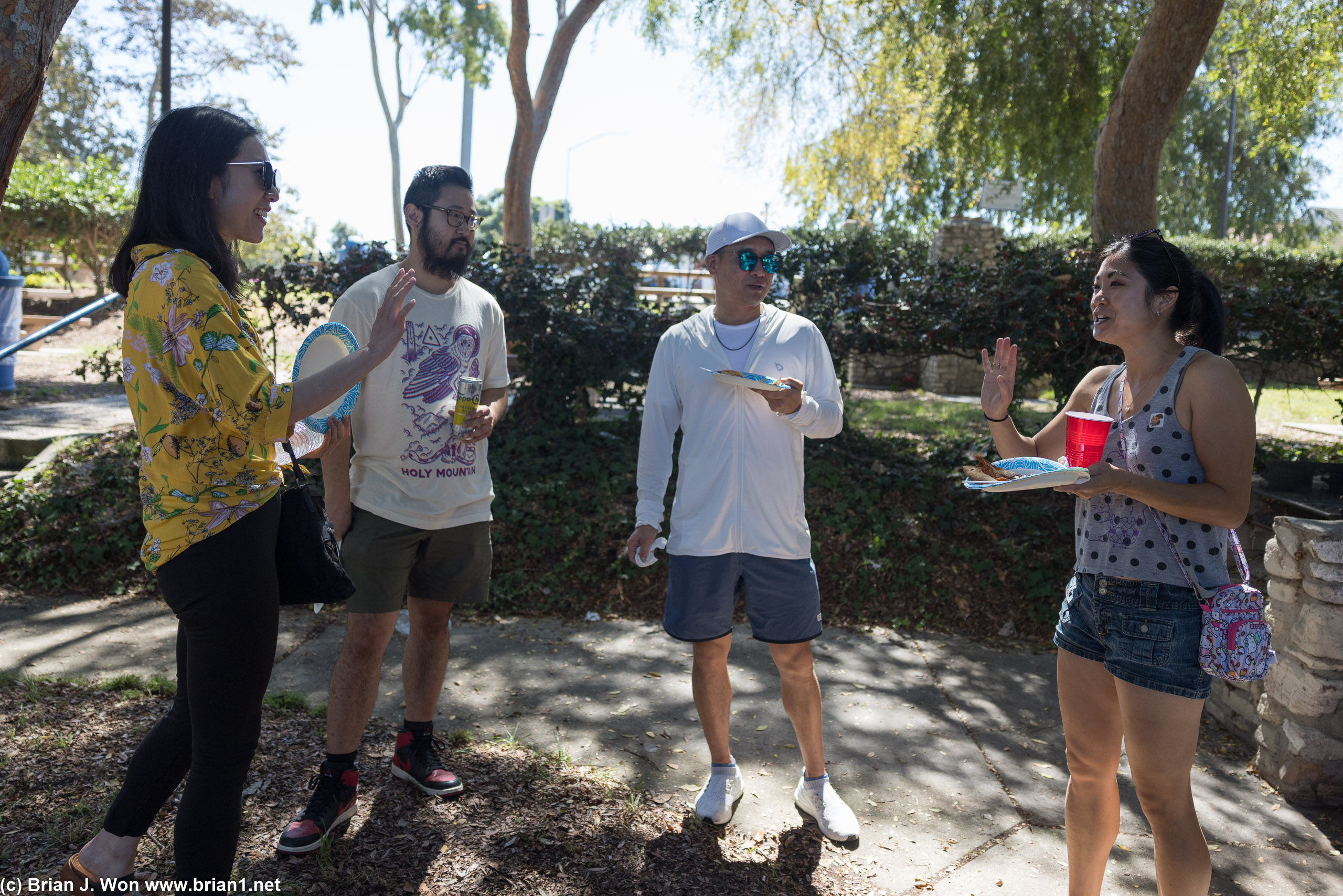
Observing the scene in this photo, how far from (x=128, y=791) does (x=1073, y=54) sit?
10.3 m

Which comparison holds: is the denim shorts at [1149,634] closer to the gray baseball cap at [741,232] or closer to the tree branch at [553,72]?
the gray baseball cap at [741,232]

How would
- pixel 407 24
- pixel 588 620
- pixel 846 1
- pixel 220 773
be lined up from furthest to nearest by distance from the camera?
1. pixel 407 24
2. pixel 846 1
3. pixel 588 620
4. pixel 220 773

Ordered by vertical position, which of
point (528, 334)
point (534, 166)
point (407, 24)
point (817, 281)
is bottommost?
point (528, 334)

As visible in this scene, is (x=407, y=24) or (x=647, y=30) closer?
(x=647, y=30)

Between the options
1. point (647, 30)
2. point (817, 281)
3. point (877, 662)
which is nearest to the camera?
point (877, 662)

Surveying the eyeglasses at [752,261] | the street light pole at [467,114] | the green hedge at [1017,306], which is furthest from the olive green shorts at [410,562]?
the street light pole at [467,114]

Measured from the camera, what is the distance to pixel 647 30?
484 inches

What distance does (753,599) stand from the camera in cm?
304

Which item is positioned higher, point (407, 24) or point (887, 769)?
point (407, 24)

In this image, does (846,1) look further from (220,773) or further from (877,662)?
(220,773)

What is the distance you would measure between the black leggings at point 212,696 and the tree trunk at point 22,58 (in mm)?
1237

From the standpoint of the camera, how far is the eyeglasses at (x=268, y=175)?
2256mm

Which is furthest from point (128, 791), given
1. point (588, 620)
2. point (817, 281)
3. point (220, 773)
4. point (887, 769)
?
point (817, 281)

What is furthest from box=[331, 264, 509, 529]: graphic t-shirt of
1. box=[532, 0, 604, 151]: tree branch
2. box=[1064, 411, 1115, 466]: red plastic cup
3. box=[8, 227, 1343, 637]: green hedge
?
box=[532, 0, 604, 151]: tree branch
